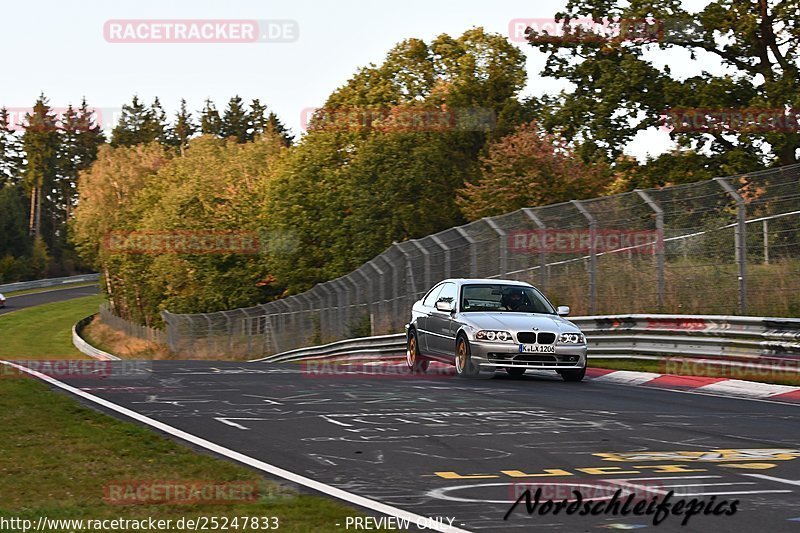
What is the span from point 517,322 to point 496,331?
0.42 m

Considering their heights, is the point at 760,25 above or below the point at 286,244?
above

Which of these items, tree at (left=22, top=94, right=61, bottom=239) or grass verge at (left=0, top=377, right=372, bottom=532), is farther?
tree at (left=22, top=94, right=61, bottom=239)

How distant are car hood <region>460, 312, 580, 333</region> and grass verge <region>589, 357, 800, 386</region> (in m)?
2.37

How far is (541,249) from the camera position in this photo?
75.7 ft

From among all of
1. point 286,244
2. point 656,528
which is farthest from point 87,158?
point 656,528

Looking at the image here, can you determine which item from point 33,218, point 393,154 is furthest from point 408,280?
point 33,218

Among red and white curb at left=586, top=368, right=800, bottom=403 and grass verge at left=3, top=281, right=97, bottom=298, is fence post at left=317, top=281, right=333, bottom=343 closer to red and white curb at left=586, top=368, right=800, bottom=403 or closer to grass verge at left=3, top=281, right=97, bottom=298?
red and white curb at left=586, top=368, right=800, bottom=403

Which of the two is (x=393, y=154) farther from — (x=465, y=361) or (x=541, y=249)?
(x=465, y=361)

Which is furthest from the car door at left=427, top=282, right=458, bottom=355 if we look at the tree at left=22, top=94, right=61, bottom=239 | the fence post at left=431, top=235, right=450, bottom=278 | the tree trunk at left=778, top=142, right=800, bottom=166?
the tree at left=22, top=94, right=61, bottom=239

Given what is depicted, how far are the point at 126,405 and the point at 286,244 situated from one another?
167 ft

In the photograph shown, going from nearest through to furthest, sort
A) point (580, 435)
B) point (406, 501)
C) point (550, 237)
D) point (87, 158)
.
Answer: point (406, 501) → point (580, 435) → point (550, 237) → point (87, 158)

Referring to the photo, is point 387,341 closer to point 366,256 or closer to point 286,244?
point 366,256

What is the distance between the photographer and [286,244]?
210 ft

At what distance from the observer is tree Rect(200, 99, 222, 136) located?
170750mm
